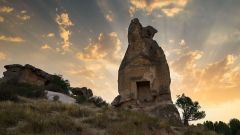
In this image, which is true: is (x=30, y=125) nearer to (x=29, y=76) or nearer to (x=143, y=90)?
(x=143, y=90)

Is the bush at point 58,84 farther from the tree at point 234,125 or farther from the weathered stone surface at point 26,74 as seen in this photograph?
the tree at point 234,125

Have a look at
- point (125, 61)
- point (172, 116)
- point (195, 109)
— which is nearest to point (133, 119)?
point (172, 116)

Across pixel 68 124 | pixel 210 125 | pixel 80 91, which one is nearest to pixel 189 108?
pixel 210 125

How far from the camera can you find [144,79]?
2384 cm

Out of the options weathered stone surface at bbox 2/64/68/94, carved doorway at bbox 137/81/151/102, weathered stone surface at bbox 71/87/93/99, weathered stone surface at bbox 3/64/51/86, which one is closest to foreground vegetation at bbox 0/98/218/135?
carved doorway at bbox 137/81/151/102

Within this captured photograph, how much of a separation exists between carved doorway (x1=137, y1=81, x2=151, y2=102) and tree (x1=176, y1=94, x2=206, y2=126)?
78.4ft

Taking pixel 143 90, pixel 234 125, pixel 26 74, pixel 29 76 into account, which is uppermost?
pixel 26 74

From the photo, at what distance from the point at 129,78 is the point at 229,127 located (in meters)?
21.1

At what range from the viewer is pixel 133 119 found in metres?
14.8

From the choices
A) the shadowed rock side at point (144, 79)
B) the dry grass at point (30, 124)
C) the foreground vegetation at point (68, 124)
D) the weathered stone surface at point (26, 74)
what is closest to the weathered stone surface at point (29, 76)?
the weathered stone surface at point (26, 74)

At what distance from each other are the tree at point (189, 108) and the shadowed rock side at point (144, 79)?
24.0 meters

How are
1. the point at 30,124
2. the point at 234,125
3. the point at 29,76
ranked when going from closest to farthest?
the point at 30,124, the point at 234,125, the point at 29,76

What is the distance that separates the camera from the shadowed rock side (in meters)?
23.5

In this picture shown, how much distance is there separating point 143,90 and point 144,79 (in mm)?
1091
